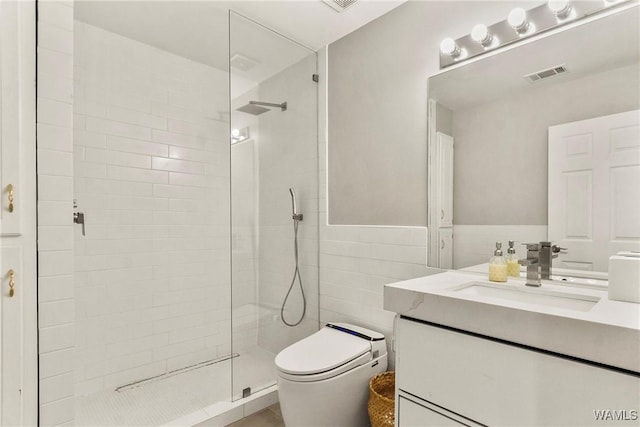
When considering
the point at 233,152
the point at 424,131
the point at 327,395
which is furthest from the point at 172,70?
the point at 327,395

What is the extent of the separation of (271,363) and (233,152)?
4.68 feet

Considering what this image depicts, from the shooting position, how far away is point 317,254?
2432 mm

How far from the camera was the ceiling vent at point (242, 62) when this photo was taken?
2.12 metres

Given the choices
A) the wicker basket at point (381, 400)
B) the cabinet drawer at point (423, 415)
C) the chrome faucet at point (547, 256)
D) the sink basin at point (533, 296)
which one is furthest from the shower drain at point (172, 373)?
the chrome faucet at point (547, 256)

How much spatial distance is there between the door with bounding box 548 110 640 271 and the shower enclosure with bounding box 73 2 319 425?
1.47 m

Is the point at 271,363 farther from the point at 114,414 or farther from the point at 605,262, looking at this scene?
the point at 605,262

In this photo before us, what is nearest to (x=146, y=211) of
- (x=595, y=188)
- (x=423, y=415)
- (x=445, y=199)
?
(x=445, y=199)

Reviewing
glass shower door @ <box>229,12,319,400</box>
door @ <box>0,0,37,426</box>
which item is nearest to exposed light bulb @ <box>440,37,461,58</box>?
glass shower door @ <box>229,12,319,400</box>

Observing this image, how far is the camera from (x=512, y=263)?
1.46 meters

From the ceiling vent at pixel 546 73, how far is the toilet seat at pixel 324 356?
1493 millimetres

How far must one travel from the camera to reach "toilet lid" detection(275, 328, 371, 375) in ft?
5.16

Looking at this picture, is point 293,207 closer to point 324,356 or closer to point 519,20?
point 324,356

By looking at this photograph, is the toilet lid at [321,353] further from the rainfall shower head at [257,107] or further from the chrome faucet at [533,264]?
the rainfall shower head at [257,107]

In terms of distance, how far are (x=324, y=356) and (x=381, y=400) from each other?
332 millimetres
